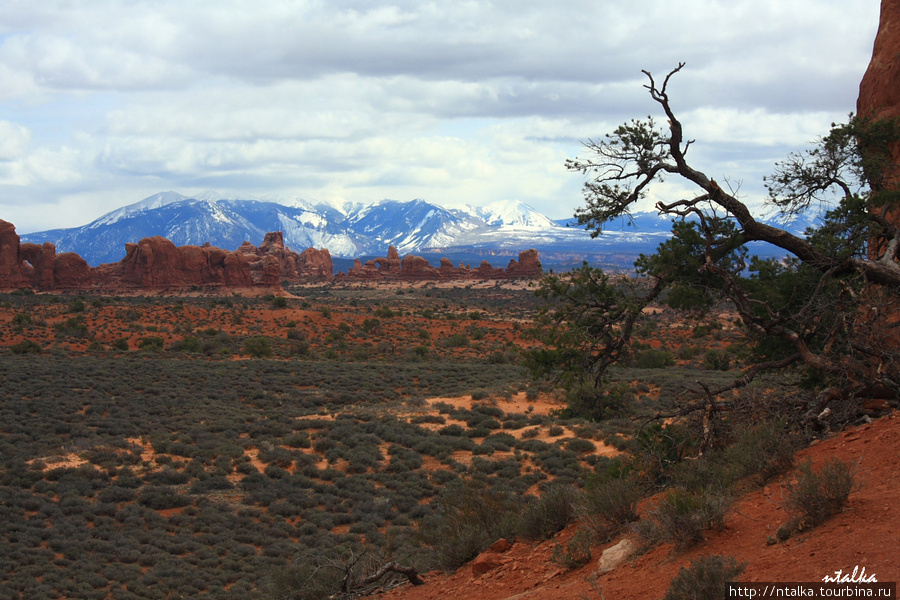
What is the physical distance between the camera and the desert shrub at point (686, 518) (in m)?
5.38

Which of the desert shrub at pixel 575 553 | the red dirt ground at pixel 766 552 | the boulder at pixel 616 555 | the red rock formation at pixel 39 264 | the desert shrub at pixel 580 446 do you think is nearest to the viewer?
the red dirt ground at pixel 766 552

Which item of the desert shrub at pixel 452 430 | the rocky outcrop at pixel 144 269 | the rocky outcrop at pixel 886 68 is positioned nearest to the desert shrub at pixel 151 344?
the desert shrub at pixel 452 430

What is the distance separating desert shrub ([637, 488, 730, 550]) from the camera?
17.6 feet

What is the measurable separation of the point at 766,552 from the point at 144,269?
88855 millimetres

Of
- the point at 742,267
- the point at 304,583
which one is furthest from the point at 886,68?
the point at 304,583

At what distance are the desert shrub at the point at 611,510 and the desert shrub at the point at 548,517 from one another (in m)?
0.65

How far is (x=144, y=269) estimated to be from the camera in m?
82.5

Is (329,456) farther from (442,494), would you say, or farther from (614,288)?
(614,288)

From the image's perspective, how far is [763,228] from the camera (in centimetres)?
955

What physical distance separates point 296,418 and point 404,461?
599cm

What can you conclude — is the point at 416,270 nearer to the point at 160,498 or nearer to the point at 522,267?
the point at 522,267

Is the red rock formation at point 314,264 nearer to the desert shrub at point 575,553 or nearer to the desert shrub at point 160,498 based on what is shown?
the desert shrub at point 160,498

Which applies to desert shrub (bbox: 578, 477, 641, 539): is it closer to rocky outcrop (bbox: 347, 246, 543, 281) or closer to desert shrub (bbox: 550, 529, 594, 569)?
desert shrub (bbox: 550, 529, 594, 569)

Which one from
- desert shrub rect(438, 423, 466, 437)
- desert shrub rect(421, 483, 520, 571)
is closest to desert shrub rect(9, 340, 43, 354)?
desert shrub rect(438, 423, 466, 437)
